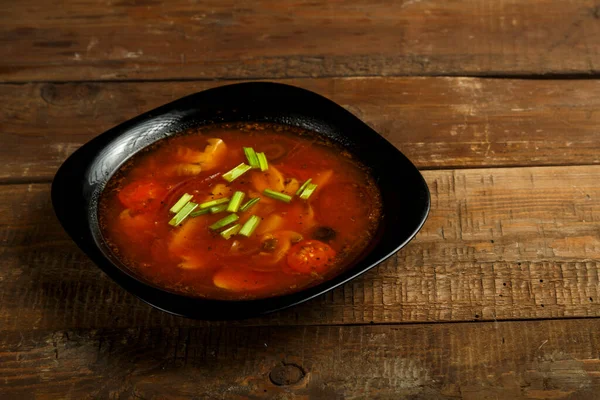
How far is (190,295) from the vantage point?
187 cm

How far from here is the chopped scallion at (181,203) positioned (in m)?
2.09

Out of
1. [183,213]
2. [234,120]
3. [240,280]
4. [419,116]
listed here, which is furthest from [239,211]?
[419,116]

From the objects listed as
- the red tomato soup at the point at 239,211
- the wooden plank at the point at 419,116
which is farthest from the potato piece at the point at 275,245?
the wooden plank at the point at 419,116

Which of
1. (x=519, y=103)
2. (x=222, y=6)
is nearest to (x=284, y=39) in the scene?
(x=222, y=6)

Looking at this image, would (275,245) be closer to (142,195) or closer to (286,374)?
(286,374)

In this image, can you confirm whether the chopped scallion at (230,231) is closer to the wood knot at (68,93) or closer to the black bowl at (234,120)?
the black bowl at (234,120)

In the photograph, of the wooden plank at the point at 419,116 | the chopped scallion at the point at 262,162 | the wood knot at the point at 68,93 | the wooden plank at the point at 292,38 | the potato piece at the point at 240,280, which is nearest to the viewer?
the potato piece at the point at 240,280

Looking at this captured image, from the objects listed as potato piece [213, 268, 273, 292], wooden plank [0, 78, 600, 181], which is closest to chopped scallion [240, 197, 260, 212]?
potato piece [213, 268, 273, 292]

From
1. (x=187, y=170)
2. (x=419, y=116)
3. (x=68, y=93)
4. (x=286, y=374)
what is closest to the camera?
(x=286, y=374)

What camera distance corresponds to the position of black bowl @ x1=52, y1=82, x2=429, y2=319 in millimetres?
1774

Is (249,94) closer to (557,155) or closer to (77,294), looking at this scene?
(77,294)

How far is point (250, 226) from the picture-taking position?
204 centimetres

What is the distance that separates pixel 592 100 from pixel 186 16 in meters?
1.53

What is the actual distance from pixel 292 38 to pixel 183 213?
3.74 ft
